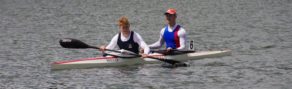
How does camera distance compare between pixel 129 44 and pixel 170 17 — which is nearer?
pixel 129 44

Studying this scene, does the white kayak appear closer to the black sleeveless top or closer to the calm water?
the calm water

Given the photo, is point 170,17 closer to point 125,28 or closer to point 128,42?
point 128,42

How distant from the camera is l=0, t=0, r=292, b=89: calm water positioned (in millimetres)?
25844

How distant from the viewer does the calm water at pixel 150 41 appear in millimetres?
25844

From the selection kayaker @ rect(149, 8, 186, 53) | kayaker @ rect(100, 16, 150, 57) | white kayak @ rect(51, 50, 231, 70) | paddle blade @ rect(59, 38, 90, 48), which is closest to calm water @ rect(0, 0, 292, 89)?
white kayak @ rect(51, 50, 231, 70)

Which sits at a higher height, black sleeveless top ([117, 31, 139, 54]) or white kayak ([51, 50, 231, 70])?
black sleeveless top ([117, 31, 139, 54])

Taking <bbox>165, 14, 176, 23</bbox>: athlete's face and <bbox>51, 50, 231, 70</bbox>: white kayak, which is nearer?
<bbox>51, 50, 231, 70</bbox>: white kayak

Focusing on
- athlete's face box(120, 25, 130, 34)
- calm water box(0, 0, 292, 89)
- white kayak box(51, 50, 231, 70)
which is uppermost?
athlete's face box(120, 25, 130, 34)

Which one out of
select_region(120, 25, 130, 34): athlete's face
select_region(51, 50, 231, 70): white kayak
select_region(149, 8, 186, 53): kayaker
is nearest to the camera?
select_region(51, 50, 231, 70): white kayak

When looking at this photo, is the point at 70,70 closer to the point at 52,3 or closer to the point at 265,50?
the point at 265,50

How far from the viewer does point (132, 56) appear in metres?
29.0

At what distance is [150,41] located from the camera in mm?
39594

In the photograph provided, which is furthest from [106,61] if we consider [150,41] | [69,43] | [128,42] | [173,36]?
[150,41]

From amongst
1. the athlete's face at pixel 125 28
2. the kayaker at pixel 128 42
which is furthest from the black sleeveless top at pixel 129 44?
the athlete's face at pixel 125 28
